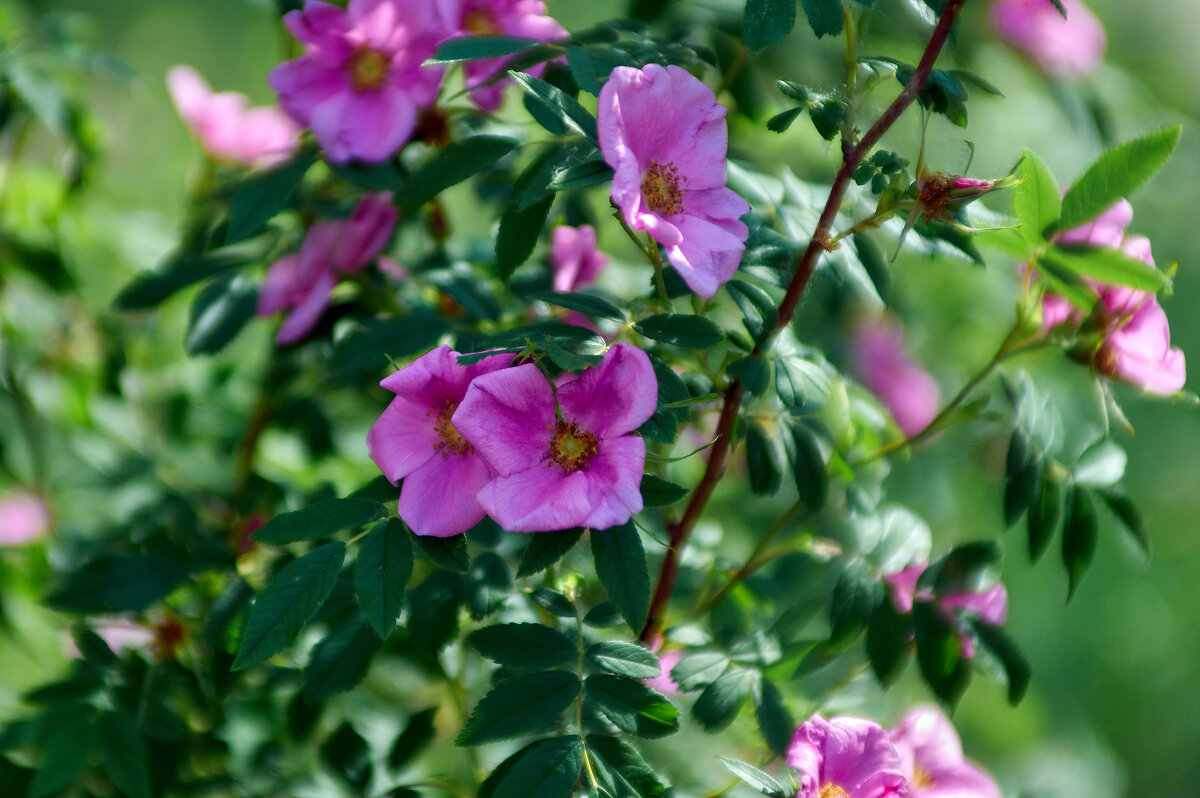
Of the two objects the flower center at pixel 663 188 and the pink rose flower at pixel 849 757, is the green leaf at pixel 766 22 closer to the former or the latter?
the flower center at pixel 663 188

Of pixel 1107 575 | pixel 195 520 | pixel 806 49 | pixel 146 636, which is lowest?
pixel 1107 575

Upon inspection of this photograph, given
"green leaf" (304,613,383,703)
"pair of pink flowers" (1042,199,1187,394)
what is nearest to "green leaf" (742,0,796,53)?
"pair of pink flowers" (1042,199,1187,394)

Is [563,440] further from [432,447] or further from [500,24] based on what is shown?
[500,24]

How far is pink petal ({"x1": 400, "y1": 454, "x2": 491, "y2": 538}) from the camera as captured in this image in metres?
0.60

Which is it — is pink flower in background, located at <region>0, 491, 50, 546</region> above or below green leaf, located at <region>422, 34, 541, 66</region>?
below

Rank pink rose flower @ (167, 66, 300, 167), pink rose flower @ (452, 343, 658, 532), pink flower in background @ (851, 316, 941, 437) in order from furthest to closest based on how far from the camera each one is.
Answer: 1. pink flower in background @ (851, 316, 941, 437)
2. pink rose flower @ (167, 66, 300, 167)
3. pink rose flower @ (452, 343, 658, 532)

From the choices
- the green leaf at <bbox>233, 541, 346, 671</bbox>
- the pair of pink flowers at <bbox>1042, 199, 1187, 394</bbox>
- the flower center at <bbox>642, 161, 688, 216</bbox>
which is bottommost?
the green leaf at <bbox>233, 541, 346, 671</bbox>

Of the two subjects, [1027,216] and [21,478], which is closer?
[1027,216]

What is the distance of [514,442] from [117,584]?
0.39 metres

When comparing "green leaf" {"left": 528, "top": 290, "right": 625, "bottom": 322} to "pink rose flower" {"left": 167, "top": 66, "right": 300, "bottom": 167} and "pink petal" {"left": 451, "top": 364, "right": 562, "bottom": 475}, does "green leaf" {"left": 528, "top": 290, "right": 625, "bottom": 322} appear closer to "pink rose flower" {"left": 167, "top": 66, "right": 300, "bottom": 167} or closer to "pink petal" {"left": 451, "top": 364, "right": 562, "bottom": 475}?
"pink petal" {"left": 451, "top": 364, "right": 562, "bottom": 475}

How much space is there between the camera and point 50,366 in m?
1.19

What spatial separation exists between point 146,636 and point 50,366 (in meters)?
0.35

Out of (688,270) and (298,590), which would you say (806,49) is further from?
(298,590)

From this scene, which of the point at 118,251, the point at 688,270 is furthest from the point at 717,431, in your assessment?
the point at 118,251
